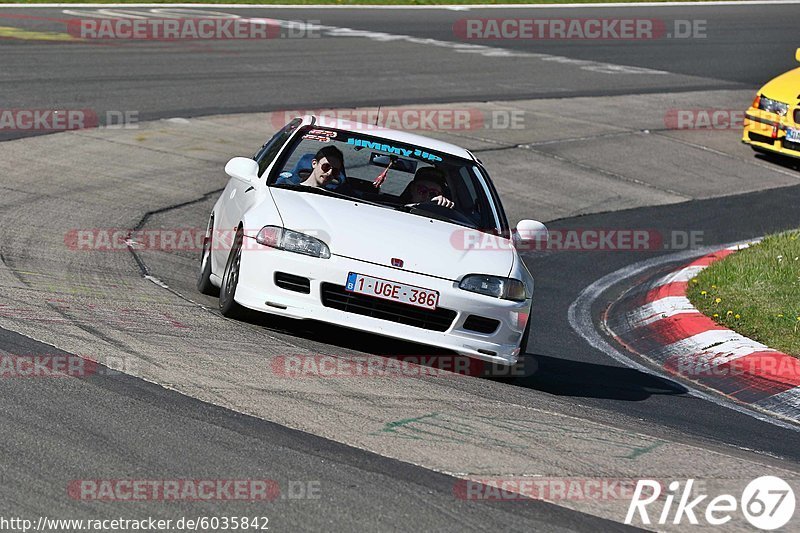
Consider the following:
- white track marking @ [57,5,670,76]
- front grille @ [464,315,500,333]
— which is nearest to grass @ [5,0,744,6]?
white track marking @ [57,5,670,76]

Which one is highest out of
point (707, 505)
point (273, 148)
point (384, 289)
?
point (273, 148)

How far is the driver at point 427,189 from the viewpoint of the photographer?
8586mm

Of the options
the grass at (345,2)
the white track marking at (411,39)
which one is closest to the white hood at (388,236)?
the white track marking at (411,39)

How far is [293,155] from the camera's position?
350 inches

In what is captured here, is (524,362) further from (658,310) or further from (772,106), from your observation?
(772,106)

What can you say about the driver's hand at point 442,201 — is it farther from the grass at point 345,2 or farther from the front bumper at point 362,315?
the grass at point 345,2

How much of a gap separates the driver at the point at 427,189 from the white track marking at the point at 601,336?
1.74 meters

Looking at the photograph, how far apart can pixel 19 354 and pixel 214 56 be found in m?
15.4

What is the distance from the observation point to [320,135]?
8828 millimetres

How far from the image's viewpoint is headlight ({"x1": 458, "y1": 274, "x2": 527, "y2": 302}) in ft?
24.8

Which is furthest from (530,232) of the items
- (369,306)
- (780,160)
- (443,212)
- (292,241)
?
(780,160)

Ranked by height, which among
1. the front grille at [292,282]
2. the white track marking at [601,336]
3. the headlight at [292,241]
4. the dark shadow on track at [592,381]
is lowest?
the white track marking at [601,336]

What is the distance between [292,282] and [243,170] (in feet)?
4.43

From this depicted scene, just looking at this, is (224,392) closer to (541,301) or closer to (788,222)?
(541,301)
